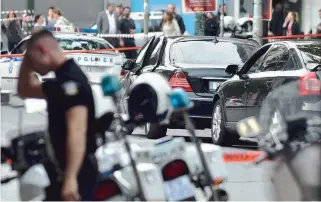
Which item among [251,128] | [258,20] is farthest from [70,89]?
[258,20]

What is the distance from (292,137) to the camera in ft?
17.2

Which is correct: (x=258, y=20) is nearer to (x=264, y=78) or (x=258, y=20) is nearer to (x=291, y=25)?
(x=264, y=78)

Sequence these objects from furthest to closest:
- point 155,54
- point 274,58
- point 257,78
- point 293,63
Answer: point 155,54 < point 274,58 < point 257,78 < point 293,63

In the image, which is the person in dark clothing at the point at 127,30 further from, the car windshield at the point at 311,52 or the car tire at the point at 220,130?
the car windshield at the point at 311,52

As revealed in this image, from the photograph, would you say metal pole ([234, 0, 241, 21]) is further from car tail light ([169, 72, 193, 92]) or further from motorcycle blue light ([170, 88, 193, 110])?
motorcycle blue light ([170, 88, 193, 110])

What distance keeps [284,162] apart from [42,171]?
160 centimetres

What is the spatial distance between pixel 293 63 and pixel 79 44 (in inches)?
450

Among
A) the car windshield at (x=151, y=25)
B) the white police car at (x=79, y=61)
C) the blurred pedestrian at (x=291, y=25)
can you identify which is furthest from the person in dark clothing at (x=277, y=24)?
the white police car at (x=79, y=61)

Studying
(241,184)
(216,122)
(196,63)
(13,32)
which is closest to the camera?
(241,184)

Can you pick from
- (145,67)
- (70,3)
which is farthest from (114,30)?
(145,67)

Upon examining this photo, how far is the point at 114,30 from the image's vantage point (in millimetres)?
30297

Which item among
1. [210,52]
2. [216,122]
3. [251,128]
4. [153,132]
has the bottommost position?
[153,132]

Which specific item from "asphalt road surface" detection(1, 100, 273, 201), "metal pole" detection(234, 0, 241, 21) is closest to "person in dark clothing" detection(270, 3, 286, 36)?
"metal pole" detection(234, 0, 241, 21)

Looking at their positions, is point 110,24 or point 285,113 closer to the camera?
point 285,113
